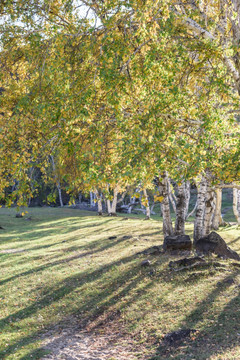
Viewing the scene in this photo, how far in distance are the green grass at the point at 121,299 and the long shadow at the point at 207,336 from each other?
0.07 feet

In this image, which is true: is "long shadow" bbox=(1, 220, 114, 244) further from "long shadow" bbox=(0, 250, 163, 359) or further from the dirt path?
the dirt path

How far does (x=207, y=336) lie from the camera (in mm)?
9234

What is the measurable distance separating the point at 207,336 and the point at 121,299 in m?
4.20

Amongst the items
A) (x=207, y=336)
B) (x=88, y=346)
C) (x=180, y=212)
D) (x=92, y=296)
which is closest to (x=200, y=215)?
(x=180, y=212)

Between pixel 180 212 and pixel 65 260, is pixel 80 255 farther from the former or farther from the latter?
pixel 180 212

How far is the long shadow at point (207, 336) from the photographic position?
8453mm

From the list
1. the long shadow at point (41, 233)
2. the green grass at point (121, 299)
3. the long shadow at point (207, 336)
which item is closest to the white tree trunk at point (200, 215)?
the green grass at point (121, 299)

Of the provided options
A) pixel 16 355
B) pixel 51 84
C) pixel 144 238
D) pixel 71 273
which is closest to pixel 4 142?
pixel 51 84

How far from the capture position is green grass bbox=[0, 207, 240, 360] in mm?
9461

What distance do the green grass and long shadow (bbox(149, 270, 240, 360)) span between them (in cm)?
2

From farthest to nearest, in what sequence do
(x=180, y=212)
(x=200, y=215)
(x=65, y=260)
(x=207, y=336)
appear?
1. (x=180, y=212)
2. (x=200, y=215)
3. (x=65, y=260)
4. (x=207, y=336)

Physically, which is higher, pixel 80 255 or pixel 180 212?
pixel 180 212

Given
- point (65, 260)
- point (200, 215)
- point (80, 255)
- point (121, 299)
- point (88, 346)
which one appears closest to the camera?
point (88, 346)

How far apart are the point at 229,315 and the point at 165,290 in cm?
306
